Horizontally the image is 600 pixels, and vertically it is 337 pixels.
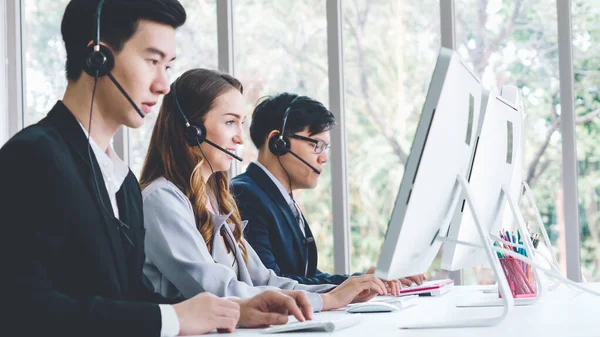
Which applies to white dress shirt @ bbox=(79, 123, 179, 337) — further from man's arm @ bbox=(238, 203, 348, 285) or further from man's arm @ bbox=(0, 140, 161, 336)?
man's arm @ bbox=(238, 203, 348, 285)

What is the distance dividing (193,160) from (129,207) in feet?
1.82

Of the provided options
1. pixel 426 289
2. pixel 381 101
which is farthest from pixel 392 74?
pixel 426 289

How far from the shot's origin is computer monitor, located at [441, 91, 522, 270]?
5.24 feet

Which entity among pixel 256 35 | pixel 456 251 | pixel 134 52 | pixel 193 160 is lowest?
pixel 456 251

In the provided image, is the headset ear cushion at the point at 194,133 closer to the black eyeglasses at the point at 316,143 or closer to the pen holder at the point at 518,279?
the black eyeglasses at the point at 316,143

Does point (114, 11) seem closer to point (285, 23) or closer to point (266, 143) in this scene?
point (266, 143)

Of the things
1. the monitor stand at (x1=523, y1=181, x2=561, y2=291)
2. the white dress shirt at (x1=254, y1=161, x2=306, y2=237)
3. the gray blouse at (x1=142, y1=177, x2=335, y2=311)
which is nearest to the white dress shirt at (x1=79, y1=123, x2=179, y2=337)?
the gray blouse at (x1=142, y1=177, x2=335, y2=311)

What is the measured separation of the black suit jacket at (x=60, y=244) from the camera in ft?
4.30

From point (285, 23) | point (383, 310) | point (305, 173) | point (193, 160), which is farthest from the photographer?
point (285, 23)

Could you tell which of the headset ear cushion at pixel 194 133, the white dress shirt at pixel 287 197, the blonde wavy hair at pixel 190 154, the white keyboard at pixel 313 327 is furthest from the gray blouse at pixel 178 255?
the white dress shirt at pixel 287 197

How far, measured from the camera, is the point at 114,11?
165 cm

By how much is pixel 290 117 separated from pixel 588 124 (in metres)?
1.44

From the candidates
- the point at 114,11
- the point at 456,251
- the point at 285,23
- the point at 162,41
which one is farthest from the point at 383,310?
the point at 285,23

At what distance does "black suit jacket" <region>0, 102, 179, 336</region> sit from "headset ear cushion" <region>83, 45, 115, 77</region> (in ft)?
→ 0.34
